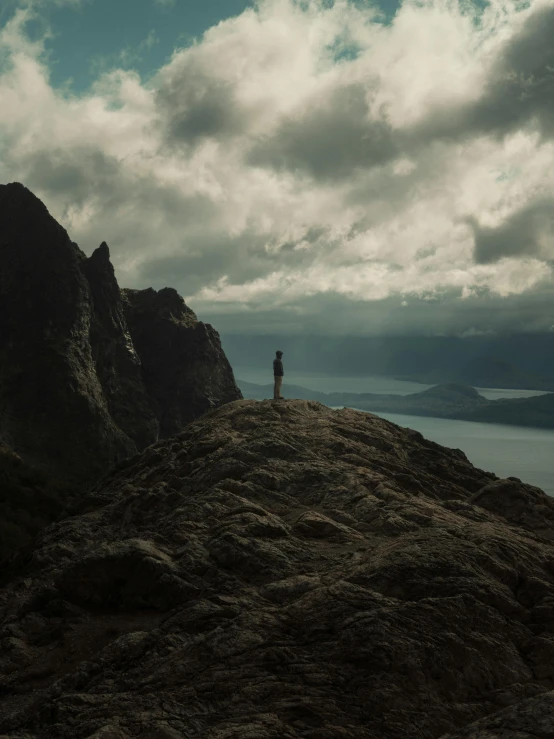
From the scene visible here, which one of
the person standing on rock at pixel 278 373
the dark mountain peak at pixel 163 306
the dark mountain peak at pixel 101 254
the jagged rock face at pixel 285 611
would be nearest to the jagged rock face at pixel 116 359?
the dark mountain peak at pixel 101 254

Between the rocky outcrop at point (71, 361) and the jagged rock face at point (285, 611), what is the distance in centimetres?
11055

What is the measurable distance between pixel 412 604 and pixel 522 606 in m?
3.85

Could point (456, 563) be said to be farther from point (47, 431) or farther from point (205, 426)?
point (47, 431)

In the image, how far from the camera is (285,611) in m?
17.8

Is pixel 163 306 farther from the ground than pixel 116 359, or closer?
farther from the ground

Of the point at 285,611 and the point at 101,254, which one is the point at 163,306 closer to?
the point at 101,254

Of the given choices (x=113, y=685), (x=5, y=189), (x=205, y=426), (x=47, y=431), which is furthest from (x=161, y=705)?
(x=5, y=189)

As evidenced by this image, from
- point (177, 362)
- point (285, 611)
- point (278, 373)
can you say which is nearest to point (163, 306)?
point (177, 362)

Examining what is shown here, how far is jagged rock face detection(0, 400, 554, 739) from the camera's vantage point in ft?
47.3

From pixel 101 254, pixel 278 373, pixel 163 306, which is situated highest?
pixel 101 254

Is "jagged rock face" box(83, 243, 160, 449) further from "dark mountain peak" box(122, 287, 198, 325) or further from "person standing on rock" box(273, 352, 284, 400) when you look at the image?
"person standing on rock" box(273, 352, 284, 400)

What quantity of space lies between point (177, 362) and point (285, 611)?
564ft

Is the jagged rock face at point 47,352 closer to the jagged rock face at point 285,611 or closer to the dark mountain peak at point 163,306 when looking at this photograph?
the dark mountain peak at point 163,306

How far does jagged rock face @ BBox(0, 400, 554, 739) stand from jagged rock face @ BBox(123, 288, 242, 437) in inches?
5945
